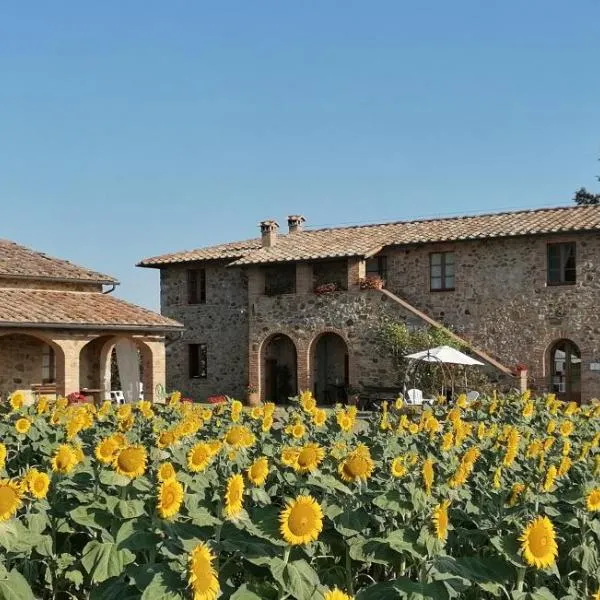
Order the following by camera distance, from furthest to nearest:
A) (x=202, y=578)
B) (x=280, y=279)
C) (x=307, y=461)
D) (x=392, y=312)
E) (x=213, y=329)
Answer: (x=213, y=329) → (x=280, y=279) → (x=392, y=312) → (x=307, y=461) → (x=202, y=578)

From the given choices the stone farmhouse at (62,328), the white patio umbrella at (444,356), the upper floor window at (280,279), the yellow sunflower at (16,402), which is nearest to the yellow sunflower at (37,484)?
the yellow sunflower at (16,402)

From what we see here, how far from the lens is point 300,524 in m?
2.98

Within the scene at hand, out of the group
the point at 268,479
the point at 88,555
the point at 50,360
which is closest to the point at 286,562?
the point at 88,555

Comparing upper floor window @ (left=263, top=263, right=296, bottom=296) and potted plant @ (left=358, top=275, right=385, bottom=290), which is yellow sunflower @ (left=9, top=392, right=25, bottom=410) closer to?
potted plant @ (left=358, top=275, right=385, bottom=290)

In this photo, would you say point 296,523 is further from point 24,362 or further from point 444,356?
point 24,362

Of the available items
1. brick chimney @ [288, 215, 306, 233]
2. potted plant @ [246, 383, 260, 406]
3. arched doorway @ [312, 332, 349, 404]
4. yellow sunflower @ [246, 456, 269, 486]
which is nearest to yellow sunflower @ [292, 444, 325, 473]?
yellow sunflower @ [246, 456, 269, 486]

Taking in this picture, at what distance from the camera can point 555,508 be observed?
4.17m

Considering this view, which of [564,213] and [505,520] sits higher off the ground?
[564,213]

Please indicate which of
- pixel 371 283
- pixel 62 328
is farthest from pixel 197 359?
pixel 62 328

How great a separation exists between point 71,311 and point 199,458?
15.9 metres

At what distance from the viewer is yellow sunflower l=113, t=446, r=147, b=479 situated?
400 cm

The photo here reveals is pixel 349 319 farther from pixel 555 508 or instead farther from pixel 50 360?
pixel 555 508

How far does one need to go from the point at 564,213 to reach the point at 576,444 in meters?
17.7

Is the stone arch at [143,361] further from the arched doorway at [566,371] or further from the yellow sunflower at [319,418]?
the yellow sunflower at [319,418]
